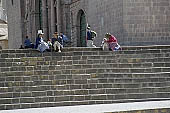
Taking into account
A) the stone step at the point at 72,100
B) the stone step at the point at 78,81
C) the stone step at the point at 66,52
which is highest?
the stone step at the point at 66,52

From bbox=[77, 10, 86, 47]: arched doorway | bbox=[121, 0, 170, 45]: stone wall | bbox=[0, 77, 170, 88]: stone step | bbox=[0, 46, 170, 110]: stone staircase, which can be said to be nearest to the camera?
bbox=[0, 46, 170, 110]: stone staircase

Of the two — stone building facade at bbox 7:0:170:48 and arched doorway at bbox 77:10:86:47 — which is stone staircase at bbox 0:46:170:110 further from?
arched doorway at bbox 77:10:86:47

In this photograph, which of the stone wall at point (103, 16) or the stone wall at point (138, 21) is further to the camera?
the stone wall at point (103, 16)

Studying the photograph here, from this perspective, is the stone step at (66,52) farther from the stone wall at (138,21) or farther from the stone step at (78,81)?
the stone wall at (138,21)

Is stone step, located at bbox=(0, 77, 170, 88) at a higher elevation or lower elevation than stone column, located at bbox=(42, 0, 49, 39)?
lower

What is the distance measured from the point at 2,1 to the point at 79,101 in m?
51.9

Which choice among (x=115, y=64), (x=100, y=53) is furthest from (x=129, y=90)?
(x=100, y=53)

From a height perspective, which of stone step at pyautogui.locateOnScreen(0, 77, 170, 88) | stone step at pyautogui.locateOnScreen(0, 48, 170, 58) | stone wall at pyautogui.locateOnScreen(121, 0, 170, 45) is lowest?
stone step at pyautogui.locateOnScreen(0, 77, 170, 88)

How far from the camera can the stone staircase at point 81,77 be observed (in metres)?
9.73

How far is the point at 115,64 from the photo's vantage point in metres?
11.5

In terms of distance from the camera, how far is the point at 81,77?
34.8ft

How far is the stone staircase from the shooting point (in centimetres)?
973

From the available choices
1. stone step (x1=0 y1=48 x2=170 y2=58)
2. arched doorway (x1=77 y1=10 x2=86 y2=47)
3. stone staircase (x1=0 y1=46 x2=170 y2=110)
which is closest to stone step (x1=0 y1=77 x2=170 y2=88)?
stone staircase (x1=0 y1=46 x2=170 y2=110)

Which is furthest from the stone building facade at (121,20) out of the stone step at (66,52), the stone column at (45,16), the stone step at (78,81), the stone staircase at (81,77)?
the stone step at (78,81)
